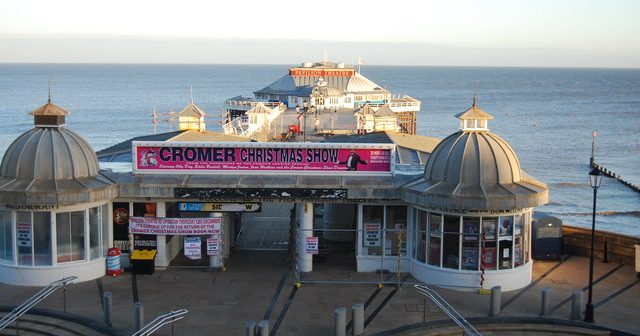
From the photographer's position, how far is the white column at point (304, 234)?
24.9 metres

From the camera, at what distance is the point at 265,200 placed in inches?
974

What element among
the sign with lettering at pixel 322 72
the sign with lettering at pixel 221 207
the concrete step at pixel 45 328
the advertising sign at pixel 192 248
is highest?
the sign with lettering at pixel 322 72

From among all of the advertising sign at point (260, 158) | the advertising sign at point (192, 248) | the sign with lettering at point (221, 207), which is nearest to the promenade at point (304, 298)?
the advertising sign at point (192, 248)

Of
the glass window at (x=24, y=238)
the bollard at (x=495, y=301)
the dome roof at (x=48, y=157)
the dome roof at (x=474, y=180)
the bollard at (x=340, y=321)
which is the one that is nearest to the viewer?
the bollard at (x=340, y=321)

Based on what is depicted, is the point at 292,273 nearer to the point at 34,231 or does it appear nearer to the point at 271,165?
the point at 271,165

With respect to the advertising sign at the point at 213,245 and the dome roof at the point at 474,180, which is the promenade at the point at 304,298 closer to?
the advertising sign at the point at 213,245

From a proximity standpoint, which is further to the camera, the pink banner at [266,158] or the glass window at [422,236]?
the pink banner at [266,158]

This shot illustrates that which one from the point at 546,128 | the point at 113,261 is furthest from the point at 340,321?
the point at 546,128

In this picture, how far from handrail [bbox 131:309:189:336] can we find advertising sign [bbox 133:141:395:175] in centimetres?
617

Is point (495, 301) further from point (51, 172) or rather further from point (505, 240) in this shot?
point (51, 172)

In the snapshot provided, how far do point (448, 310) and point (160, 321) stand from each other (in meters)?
7.36

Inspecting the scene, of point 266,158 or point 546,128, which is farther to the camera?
point 546,128

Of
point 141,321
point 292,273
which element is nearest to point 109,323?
point 141,321

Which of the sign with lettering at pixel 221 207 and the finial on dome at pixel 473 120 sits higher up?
the finial on dome at pixel 473 120
